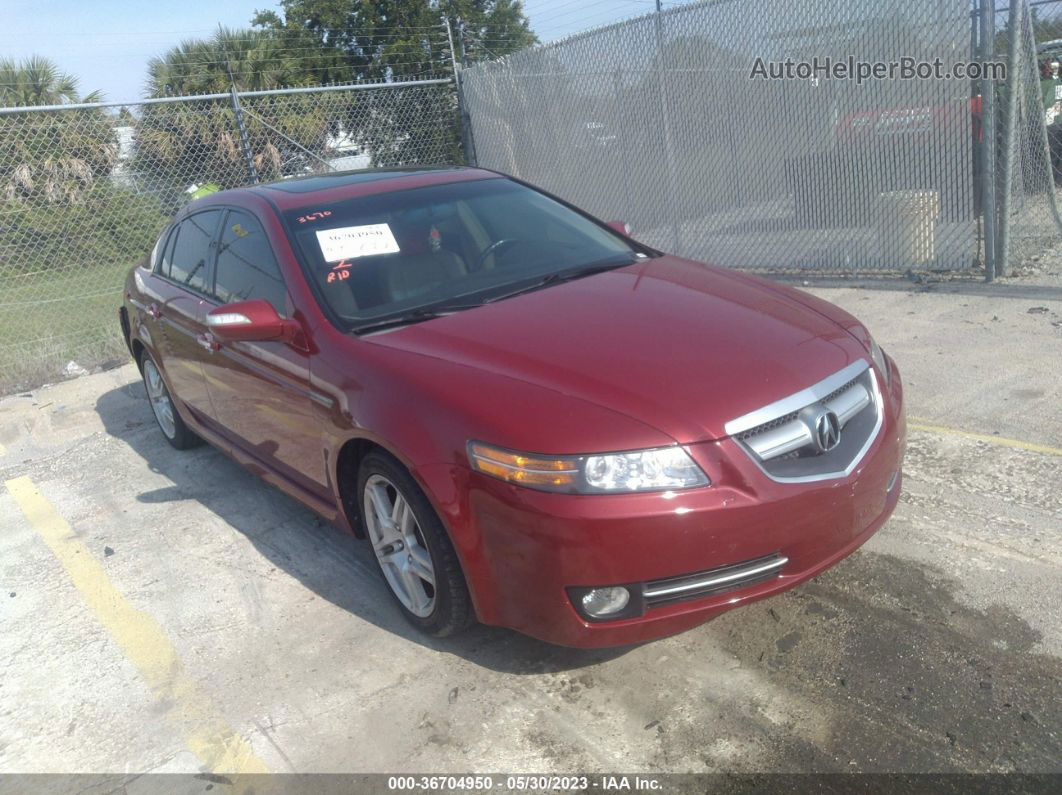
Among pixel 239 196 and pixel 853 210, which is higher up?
pixel 239 196

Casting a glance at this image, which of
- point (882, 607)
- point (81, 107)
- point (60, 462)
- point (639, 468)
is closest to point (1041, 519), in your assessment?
point (882, 607)

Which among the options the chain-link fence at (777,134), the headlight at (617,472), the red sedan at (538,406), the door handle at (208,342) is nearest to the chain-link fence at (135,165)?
the chain-link fence at (777,134)

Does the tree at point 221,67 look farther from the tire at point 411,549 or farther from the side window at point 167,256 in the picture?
the tire at point 411,549

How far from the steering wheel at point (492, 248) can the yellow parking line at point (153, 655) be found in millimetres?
2011

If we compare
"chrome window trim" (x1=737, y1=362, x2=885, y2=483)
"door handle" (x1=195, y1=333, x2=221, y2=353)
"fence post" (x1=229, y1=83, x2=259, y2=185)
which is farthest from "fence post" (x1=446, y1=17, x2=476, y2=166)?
"chrome window trim" (x1=737, y1=362, x2=885, y2=483)

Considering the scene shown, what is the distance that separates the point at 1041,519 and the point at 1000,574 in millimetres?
498

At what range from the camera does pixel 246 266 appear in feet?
14.0

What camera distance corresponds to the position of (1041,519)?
3.77 m

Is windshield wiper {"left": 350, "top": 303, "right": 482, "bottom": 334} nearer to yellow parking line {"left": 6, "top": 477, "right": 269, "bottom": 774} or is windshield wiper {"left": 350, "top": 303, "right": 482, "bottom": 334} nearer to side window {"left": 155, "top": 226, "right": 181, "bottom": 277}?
yellow parking line {"left": 6, "top": 477, "right": 269, "bottom": 774}

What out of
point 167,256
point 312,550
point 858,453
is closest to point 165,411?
point 167,256

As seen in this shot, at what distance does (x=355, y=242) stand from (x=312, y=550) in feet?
4.69

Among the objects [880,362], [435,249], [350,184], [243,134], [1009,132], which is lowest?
[880,362]

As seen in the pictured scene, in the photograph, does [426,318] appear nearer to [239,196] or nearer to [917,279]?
[239,196]

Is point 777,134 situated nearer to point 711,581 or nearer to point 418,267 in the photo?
point 418,267
